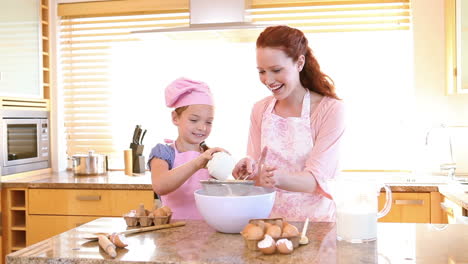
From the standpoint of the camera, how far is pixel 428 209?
2945 mm

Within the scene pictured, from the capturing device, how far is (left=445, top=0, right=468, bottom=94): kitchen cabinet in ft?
10.3

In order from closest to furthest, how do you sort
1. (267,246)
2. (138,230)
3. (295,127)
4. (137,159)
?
(267,246) → (138,230) → (295,127) → (137,159)

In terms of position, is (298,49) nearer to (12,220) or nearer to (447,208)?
(447,208)

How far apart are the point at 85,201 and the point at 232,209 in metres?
2.08

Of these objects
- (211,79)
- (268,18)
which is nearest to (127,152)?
(211,79)

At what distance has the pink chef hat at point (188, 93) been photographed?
1.83 m

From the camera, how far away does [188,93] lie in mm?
1849

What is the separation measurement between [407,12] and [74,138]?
246 cm

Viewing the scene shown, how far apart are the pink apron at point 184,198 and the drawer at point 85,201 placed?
1.39 meters

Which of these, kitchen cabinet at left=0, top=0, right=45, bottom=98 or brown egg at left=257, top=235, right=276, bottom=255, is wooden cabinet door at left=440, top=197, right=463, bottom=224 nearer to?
brown egg at left=257, top=235, right=276, bottom=255

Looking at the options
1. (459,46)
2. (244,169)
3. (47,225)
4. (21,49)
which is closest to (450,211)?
(459,46)

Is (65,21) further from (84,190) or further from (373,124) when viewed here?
(373,124)

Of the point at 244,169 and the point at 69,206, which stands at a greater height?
the point at 244,169

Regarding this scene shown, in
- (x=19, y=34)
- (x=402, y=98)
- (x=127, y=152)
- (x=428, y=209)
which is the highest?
(x=19, y=34)
